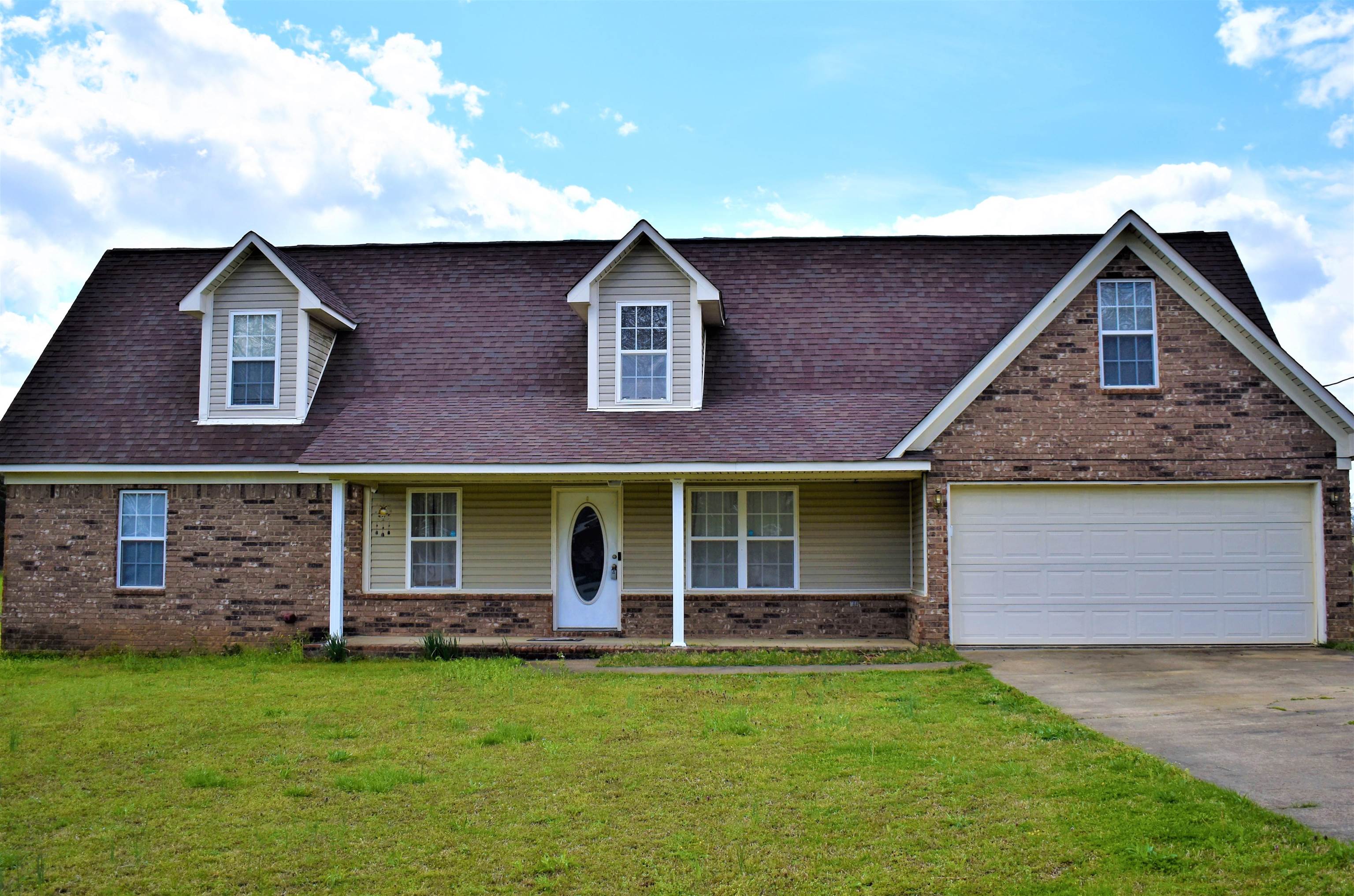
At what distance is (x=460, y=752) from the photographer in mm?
8695

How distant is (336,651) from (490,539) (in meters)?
2.88

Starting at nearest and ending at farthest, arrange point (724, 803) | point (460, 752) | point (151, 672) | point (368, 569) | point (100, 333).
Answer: point (724, 803) → point (460, 752) → point (151, 672) → point (368, 569) → point (100, 333)

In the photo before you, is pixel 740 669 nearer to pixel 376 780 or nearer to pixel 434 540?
pixel 434 540

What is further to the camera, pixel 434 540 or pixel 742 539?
pixel 434 540

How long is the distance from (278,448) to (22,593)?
4.49 metres

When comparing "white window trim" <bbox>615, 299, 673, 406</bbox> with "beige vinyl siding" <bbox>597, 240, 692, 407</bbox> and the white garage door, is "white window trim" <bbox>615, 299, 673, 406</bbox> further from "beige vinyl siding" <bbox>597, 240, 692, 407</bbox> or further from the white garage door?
the white garage door

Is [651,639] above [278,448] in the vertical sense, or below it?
below

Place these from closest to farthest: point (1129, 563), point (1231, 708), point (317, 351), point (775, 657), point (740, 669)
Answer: point (1231, 708), point (740, 669), point (775, 657), point (1129, 563), point (317, 351)

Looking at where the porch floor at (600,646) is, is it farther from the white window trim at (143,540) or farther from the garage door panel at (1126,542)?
the white window trim at (143,540)

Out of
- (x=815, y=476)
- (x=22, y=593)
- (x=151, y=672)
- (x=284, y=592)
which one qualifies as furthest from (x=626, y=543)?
(x=22, y=593)

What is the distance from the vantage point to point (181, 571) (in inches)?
635

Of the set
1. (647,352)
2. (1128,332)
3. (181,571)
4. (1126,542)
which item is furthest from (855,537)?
(181,571)

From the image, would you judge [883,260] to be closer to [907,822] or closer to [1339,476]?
[1339,476]

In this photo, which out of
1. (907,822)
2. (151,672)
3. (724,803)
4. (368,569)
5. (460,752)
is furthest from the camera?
(368,569)
